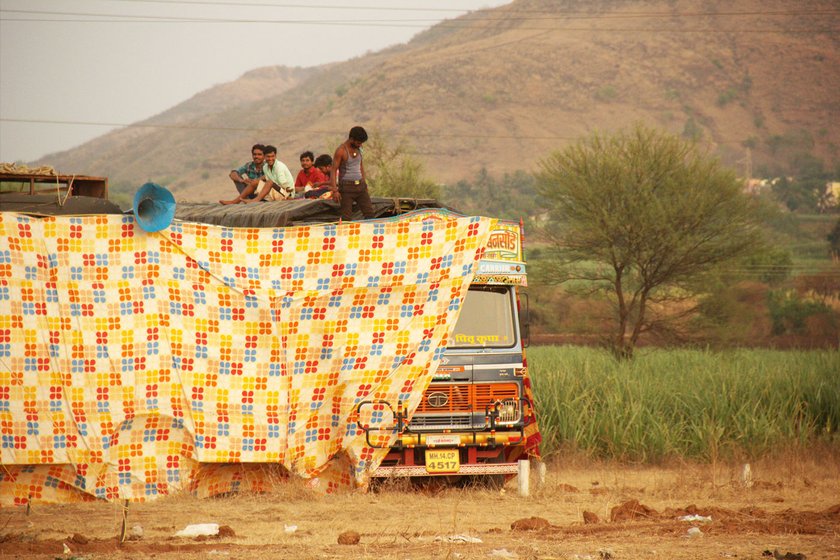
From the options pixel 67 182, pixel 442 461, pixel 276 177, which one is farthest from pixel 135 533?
pixel 276 177

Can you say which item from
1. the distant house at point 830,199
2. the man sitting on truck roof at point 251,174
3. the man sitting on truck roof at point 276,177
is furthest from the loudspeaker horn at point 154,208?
the distant house at point 830,199

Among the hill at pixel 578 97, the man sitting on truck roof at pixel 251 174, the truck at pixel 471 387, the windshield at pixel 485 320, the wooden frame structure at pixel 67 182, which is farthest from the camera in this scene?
the hill at pixel 578 97

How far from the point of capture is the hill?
98.6 m

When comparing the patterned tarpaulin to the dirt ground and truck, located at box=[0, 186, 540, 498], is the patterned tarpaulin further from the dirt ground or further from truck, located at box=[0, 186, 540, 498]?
the dirt ground

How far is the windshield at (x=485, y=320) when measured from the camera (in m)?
11.9

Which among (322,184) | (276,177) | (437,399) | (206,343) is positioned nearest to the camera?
(206,343)

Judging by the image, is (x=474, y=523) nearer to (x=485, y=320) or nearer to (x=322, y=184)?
(x=485, y=320)

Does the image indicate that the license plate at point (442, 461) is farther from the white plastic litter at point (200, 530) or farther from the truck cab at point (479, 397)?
the white plastic litter at point (200, 530)

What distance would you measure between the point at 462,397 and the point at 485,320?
3.14 ft

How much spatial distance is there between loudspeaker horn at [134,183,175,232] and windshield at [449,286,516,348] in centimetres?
333

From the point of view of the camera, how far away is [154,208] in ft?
34.9

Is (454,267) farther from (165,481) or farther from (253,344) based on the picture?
(165,481)

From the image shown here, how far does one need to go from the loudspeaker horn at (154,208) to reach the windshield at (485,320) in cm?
333

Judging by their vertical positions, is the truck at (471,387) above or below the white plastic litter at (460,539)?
above
